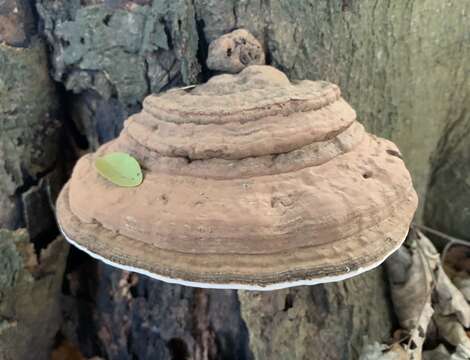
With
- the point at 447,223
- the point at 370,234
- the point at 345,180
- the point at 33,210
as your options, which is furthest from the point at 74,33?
the point at 447,223

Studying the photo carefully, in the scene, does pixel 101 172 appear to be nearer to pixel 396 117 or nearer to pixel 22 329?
pixel 22 329

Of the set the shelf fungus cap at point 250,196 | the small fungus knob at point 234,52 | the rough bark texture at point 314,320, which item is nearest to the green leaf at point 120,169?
the shelf fungus cap at point 250,196

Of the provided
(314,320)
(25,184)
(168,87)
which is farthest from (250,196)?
(25,184)

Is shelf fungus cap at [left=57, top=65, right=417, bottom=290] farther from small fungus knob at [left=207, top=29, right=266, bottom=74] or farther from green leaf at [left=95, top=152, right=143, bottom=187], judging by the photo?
small fungus knob at [left=207, top=29, right=266, bottom=74]

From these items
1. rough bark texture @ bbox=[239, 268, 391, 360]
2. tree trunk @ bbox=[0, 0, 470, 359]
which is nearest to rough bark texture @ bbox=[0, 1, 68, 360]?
tree trunk @ bbox=[0, 0, 470, 359]

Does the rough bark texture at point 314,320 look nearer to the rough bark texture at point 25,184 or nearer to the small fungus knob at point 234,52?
the small fungus knob at point 234,52

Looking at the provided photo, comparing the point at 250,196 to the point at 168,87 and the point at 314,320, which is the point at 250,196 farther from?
the point at 314,320
